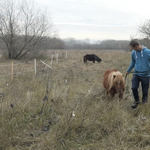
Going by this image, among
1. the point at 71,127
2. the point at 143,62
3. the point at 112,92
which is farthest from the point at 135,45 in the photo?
the point at 71,127

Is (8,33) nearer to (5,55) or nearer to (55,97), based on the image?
(5,55)

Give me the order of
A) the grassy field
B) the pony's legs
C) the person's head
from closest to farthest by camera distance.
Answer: the grassy field, the person's head, the pony's legs

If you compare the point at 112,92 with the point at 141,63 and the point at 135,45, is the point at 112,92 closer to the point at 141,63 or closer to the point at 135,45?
the point at 141,63

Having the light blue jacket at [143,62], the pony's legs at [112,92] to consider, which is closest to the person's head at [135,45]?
the light blue jacket at [143,62]

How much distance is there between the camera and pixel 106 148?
2770 millimetres

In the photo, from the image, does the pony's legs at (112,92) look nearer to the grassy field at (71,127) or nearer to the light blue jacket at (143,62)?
the grassy field at (71,127)

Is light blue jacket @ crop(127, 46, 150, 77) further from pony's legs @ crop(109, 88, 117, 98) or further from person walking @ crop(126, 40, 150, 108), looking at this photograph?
pony's legs @ crop(109, 88, 117, 98)

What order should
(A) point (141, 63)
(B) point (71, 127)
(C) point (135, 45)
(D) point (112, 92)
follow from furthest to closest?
1. (D) point (112, 92)
2. (A) point (141, 63)
3. (C) point (135, 45)
4. (B) point (71, 127)

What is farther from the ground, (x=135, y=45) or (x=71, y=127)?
(x=135, y=45)

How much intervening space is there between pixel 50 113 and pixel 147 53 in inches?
116

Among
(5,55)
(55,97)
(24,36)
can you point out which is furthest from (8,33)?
(55,97)

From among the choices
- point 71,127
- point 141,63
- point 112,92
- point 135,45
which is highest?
point 135,45

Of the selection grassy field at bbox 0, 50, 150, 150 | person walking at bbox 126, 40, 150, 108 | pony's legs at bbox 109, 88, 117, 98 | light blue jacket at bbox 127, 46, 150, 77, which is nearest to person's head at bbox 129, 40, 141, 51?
person walking at bbox 126, 40, 150, 108

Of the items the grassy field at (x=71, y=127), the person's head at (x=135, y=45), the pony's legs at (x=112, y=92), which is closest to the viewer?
the grassy field at (x=71, y=127)
